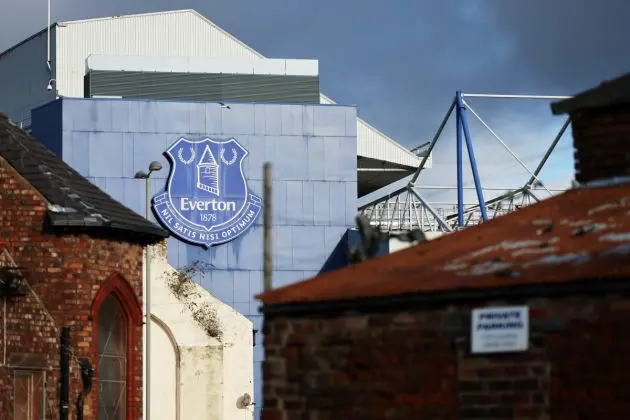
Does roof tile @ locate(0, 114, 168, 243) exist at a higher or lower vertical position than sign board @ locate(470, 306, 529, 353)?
higher

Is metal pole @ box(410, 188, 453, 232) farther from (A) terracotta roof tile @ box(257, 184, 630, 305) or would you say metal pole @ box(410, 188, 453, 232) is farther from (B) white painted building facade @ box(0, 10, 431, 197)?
(A) terracotta roof tile @ box(257, 184, 630, 305)

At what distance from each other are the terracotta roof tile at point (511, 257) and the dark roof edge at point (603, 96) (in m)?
1.15

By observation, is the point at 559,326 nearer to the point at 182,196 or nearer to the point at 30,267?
the point at 30,267

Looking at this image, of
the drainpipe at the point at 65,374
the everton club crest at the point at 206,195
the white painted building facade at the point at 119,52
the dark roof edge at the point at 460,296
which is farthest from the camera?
the white painted building facade at the point at 119,52

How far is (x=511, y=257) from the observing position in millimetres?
16938

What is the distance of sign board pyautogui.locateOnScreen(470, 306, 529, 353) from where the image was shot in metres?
15.9

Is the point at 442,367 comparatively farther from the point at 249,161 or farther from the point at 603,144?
the point at 249,161

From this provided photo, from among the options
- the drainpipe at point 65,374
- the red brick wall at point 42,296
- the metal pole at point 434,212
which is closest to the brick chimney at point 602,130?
the red brick wall at point 42,296

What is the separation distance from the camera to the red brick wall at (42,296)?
28.2 meters

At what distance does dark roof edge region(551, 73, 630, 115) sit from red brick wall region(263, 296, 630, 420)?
486 centimetres

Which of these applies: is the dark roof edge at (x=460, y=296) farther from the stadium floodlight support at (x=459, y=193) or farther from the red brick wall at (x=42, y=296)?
the stadium floodlight support at (x=459, y=193)

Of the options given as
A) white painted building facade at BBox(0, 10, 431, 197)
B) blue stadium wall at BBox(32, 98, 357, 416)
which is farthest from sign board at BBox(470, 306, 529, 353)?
white painted building facade at BBox(0, 10, 431, 197)

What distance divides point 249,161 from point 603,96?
40827mm

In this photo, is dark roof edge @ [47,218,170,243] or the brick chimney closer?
the brick chimney
